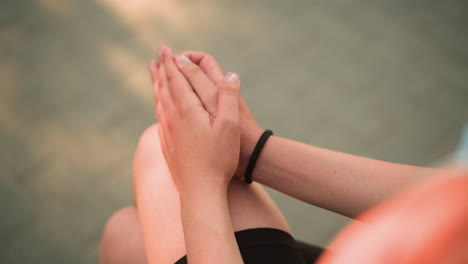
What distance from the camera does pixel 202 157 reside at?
1.89 feet

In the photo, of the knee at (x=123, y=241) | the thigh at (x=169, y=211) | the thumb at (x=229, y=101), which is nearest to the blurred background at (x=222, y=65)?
the knee at (x=123, y=241)

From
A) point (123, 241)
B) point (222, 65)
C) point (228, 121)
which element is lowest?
point (123, 241)

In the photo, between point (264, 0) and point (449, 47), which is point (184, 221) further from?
point (449, 47)

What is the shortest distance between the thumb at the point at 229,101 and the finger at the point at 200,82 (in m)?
0.04

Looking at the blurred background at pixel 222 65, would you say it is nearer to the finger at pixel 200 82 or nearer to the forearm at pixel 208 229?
the finger at pixel 200 82

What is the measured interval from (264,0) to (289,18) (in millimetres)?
130

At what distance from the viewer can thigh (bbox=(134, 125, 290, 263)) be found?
0.57 metres

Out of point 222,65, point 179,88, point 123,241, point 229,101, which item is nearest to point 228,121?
point 229,101

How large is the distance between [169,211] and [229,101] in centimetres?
22

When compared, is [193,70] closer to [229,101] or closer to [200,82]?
[200,82]

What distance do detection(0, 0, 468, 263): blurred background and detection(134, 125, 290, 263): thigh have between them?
426mm

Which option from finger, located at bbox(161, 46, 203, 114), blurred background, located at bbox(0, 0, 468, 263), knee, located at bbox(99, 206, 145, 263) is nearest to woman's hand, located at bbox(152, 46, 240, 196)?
finger, located at bbox(161, 46, 203, 114)

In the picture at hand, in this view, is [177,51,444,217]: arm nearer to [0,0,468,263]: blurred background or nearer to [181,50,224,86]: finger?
[181,50,224,86]: finger

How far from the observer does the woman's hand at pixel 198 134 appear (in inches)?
22.3
